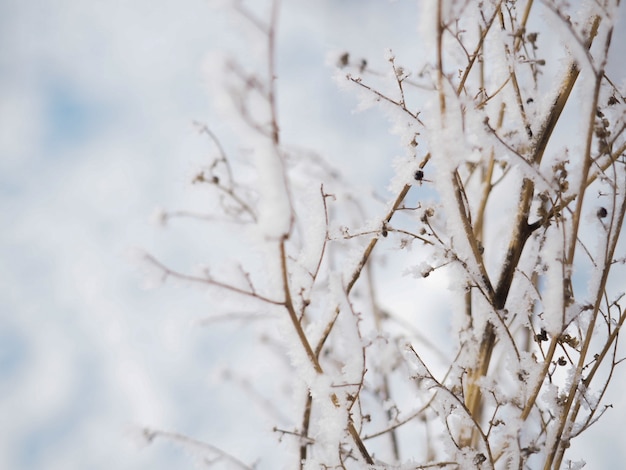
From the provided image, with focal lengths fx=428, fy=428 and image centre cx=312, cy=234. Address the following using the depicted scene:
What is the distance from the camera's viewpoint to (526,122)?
121 cm

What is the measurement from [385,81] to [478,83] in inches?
20.4

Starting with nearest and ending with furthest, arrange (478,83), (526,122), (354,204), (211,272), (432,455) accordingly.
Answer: (211,272) → (526,122) → (478,83) → (432,455) → (354,204)

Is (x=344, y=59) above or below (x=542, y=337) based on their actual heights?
above

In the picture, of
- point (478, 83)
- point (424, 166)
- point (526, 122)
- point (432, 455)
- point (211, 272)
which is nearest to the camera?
point (211, 272)

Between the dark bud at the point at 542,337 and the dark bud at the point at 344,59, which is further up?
the dark bud at the point at 344,59

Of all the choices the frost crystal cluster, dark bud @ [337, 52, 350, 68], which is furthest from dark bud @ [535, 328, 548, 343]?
dark bud @ [337, 52, 350, 68]

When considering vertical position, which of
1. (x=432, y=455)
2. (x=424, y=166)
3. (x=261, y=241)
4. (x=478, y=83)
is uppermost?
(x=478, y=83)

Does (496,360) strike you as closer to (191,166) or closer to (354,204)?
(354,204)

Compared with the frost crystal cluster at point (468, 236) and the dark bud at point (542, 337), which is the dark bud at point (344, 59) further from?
the dark bud at point (542, 337)

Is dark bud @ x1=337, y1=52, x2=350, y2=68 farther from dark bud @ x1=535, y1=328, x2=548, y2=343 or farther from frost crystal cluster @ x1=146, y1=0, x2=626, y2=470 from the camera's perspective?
dark bud @ x1=535, y1=328, x2=548, y2=343

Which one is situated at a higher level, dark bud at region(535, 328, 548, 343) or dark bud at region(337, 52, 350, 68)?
dark bud at region(337, 52, 350, 68)

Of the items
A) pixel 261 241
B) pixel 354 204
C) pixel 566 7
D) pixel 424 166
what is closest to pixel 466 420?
pixel 424 166

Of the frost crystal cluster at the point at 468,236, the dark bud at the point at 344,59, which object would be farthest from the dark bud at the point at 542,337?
the dark bud at the point at 344,59

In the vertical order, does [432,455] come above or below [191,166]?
below
